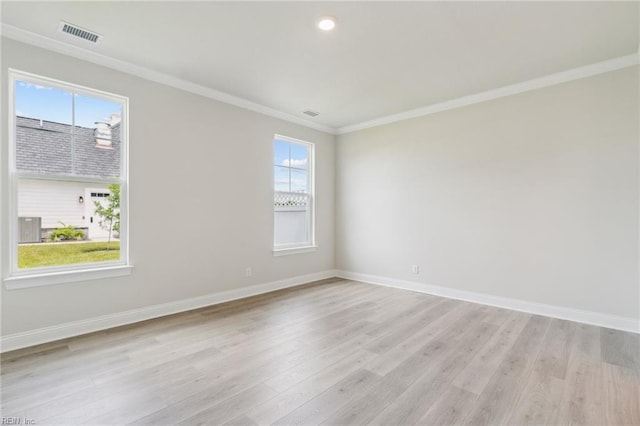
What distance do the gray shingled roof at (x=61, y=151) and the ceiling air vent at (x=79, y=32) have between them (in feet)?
2.77

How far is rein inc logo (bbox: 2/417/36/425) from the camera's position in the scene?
176 centimetres

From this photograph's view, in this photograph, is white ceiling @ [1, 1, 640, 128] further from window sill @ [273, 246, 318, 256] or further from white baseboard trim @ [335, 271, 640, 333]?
white baseboard trim @ [335, 271, 640, 333]

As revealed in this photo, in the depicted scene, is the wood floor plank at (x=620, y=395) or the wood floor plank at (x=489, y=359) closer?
the wood floor plank at (x=620, y=395)

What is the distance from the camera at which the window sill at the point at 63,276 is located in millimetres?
2699

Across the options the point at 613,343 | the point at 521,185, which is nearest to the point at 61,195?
the point at 521,185

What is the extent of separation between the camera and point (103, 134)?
325 cm

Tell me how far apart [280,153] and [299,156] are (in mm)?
453

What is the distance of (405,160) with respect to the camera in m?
4.94

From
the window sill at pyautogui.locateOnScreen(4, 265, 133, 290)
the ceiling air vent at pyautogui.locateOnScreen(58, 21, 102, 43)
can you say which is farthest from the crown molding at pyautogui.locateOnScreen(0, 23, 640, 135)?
the window sill at pyautogui.locateOnScreen(4, 265, 133, 290)

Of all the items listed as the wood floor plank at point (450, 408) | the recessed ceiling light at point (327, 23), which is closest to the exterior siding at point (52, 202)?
the recessed ceiling light at point (327, 23)

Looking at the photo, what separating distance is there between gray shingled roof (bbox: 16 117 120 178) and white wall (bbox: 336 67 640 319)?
12.6 ft

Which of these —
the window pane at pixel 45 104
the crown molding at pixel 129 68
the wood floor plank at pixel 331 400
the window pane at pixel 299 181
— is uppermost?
the crown molding at pixel 129 68

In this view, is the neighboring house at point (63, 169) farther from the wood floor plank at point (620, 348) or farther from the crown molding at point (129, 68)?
the wood floor plank at point (620, 348)

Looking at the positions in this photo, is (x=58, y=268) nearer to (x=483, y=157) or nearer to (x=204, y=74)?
(x=204, y=74)
